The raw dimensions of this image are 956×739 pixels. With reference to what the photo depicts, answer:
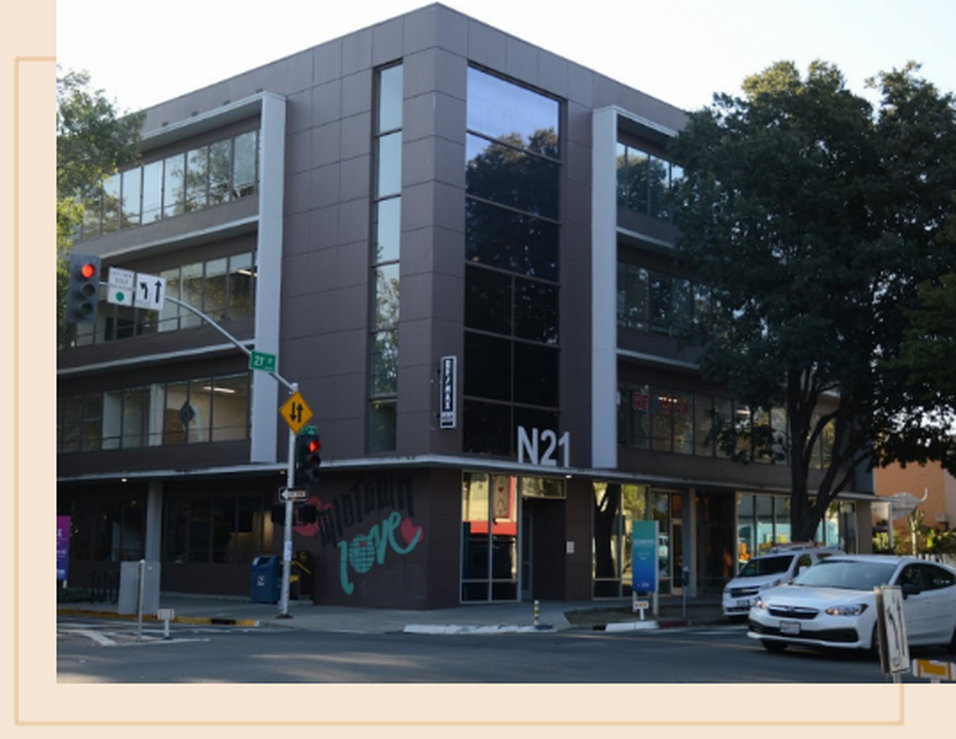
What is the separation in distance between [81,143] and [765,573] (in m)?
21.8

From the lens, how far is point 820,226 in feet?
98.3

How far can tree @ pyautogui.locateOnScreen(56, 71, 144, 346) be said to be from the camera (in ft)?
110

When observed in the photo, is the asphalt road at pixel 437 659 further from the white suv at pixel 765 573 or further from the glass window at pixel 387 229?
the glass window at pixel 387 229

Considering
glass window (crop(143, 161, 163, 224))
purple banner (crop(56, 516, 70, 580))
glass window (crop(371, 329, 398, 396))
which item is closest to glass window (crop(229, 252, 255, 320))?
glass window (crop(143, 161, 163, 224))

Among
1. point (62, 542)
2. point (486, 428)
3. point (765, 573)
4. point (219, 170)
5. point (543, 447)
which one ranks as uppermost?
point (219, 170)

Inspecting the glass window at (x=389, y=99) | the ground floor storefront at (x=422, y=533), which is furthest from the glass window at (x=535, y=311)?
the glass window at (x=389, y=99)

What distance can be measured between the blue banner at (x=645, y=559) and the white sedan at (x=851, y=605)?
817cm

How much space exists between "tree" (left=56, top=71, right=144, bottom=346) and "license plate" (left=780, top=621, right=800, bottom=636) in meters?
23.2

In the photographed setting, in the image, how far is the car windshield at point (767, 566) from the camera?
27.7m

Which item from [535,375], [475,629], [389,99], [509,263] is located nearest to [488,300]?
[509,263]

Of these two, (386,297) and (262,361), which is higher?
(386,297)

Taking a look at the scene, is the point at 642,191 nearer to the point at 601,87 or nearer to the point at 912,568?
the point at 601,87

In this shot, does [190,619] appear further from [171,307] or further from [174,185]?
[174,185]

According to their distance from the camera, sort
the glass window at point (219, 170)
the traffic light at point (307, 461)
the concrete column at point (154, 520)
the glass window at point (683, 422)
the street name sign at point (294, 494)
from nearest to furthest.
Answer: the traffic light at point (307, 461)
the street name sign at point (294, 494)
the glass window at point (219, 170)
the glass window at point (683, 422)
the concrete column at point (154, 520)
